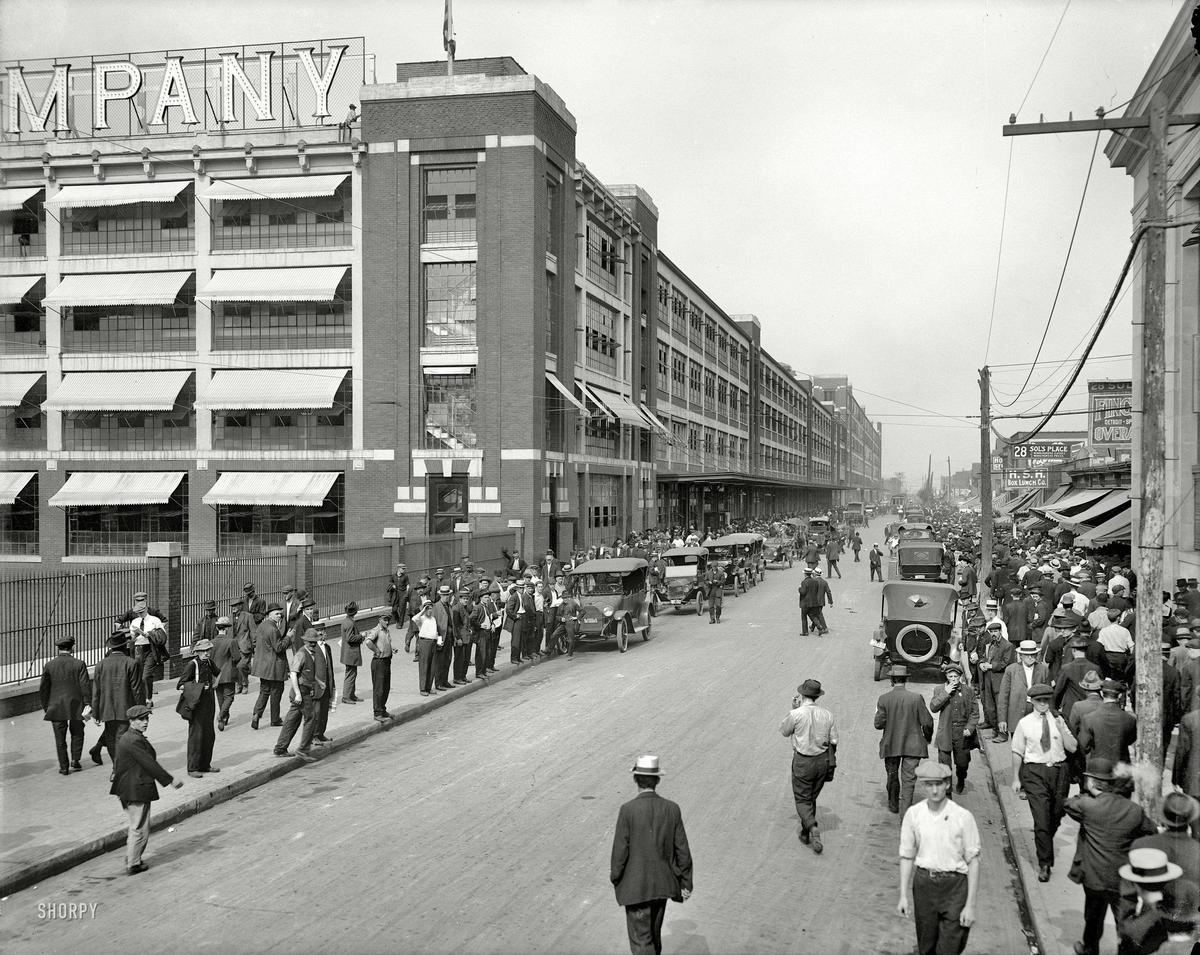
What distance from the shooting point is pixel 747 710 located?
15000 millimetres

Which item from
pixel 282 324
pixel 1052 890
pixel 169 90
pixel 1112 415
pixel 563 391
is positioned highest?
pixel 169 90

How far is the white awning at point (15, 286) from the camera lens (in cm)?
3638

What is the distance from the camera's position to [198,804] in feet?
34.2

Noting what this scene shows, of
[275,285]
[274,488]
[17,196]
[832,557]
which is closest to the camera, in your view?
[275,285]

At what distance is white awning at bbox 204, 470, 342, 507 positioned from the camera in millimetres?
35344

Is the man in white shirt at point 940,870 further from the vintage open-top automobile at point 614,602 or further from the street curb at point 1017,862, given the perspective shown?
the vintage open-top automobile at point 614,602

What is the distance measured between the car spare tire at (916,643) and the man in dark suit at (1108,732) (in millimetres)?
8293

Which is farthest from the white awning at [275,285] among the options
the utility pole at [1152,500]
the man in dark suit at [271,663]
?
the utility pole at [1152,500]

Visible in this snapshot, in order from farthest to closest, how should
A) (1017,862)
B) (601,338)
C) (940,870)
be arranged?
(601,338) < (1017,862) < (940,870)

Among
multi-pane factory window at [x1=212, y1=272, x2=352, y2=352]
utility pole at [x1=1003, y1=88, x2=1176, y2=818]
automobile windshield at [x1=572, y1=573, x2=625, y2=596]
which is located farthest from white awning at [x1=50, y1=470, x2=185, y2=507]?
utility pole at [x1=1003, y1=88, x2=1176, y2=818]

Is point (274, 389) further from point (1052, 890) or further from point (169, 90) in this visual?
point (1052, 890)

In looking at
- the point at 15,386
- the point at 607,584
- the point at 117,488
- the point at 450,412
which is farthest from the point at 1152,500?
the point at 15,386

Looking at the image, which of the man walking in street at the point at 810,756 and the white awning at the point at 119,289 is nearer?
the man walking in street at the point at 810,756

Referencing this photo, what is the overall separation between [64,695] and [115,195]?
29.6m
